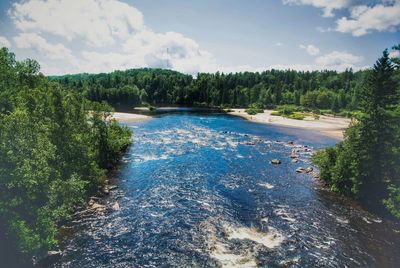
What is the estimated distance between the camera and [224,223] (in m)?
31.3

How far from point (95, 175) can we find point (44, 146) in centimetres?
1206

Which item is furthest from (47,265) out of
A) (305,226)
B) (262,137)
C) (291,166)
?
(262,137)

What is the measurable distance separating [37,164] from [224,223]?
1937 cm

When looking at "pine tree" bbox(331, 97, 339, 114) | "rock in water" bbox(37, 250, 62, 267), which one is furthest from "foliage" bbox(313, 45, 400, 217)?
"pine tree" bbox(331, 97, 339, 114)

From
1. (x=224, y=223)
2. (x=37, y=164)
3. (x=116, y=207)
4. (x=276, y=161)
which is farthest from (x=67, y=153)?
(x=276, y=161)

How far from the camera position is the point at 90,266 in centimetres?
2380

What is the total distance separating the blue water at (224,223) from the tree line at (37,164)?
3.59 metres

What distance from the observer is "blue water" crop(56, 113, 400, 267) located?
25.5 meters

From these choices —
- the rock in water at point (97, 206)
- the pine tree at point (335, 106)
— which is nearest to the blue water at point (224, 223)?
the rock in water at point (97, 206)

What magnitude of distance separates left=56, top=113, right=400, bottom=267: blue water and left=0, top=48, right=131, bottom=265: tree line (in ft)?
11.8

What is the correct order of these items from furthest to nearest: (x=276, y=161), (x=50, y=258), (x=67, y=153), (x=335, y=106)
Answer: (x=335, y=106) → (x=276, y=161) → (x=67, y=153) → (x=50, y=258)

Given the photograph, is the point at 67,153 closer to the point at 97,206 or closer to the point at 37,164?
the point at 97,206

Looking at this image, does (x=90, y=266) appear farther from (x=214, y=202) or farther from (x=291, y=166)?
(x=291, y=166)

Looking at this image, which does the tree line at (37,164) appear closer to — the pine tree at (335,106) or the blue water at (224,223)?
the blue water at (224,223)
